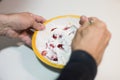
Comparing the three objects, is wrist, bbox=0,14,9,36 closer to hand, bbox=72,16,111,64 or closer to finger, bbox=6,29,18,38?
finger, bbox=6,29,18,38

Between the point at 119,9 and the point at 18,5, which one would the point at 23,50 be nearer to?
the point at 18,5

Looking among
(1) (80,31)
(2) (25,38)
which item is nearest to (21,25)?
(2) (25,38)

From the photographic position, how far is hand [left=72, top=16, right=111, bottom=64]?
0.53m

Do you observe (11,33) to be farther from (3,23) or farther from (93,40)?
(93,40)

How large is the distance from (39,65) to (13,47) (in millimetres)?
132

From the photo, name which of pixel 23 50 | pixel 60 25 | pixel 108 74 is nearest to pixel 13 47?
pixel 23 50

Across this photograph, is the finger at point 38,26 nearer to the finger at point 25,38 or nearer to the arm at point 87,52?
the finger at point 25,38

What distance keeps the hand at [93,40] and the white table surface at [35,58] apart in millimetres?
160

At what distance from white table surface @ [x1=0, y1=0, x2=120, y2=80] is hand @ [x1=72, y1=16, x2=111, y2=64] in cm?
16

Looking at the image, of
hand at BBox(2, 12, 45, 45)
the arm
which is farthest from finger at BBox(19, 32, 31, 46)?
the arm

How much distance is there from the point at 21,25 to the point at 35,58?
134 millimetres

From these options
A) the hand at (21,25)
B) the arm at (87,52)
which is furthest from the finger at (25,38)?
the arm at (87,52)

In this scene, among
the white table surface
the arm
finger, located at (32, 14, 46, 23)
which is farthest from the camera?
finger, located at (32, 14, 46, 23)

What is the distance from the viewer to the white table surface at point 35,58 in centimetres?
69
